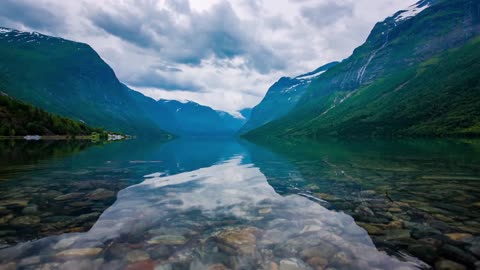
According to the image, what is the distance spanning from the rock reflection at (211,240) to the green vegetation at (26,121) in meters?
152

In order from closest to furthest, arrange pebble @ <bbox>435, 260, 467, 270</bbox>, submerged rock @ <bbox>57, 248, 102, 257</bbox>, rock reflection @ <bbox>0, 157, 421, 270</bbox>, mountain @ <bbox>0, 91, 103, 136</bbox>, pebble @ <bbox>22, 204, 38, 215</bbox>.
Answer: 1. pebble @ <bbox>435, 260, 467, 270</bbox>
2. rock reflection @ <bbox>0, 157, 421, 270</bbox>
3. submerged rock @ <bbox>57, 248, 102, 257</bbox>
4. pebble @ <bbox>22, 204, 38, 215</bbox>
5. mountain @ <bbox>0, 91, 103, 136</bbox>

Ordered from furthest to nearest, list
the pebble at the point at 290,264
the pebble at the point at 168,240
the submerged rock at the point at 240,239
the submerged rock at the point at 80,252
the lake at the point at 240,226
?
1. the pebble at the point at 168,240
2. the submerged rock at the point at 240,239
3. the submerged rock at the point at 80,252
4. the lake at the point at 240,226
5. the pebble at the point at 290,264

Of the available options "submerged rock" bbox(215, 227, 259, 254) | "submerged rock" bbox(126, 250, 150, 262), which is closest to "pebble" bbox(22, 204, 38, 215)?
"submerged rock" bbox(126, 250, 150, 262)

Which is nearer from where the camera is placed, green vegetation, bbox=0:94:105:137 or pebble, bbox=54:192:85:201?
pebble, bbox=54:192:85:201

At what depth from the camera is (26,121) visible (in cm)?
14538

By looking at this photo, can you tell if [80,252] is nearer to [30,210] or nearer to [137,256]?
[137,256]

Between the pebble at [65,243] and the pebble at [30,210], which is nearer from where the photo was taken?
the pebble at [65,243]

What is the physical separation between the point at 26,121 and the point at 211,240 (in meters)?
169

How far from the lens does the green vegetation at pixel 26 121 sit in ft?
450

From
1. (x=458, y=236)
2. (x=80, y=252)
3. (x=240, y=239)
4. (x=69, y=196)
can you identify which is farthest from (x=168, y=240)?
(x=458, y=236)

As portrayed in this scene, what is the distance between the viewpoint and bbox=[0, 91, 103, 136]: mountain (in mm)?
137125

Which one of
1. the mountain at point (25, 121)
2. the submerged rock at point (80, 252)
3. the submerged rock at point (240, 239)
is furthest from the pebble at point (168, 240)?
the mountain at point (25, 121)

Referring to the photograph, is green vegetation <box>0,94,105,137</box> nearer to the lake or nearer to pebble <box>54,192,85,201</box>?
the lake

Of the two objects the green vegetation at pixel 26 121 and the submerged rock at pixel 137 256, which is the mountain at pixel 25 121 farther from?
the submerged rock at pixel 137 256
